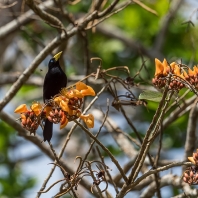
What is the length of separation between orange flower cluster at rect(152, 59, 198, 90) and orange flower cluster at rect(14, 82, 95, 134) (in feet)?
0.95

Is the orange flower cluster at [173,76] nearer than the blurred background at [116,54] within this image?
Yes

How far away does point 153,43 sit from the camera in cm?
616

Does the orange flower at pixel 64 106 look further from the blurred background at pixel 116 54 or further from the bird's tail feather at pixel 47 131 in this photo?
the blurred background at pixel 116 54

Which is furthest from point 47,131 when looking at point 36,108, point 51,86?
point 36,108

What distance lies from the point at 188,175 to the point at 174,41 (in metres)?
4.00

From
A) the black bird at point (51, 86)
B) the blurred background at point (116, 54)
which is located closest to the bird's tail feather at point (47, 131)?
the black bird at point (51, 86)

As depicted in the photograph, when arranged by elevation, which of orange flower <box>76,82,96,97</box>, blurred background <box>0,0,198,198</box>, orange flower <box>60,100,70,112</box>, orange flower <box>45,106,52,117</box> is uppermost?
blurred background <box>0,0,198,198</box>

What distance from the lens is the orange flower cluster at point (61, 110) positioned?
2135mm

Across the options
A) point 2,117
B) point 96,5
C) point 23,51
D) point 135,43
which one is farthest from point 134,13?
point 2,117

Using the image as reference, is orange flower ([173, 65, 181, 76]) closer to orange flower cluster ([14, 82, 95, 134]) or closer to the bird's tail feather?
orange flower cluster ([14, 82, 95, 134])

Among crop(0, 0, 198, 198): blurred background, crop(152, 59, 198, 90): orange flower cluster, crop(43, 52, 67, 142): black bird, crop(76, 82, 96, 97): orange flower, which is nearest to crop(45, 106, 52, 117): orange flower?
crop(76, 82, 96, 97): orange flower

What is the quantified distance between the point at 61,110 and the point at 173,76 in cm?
47

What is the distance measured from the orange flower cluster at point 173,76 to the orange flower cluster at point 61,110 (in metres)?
0.29

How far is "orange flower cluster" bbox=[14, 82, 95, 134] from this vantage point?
84.0 inches
